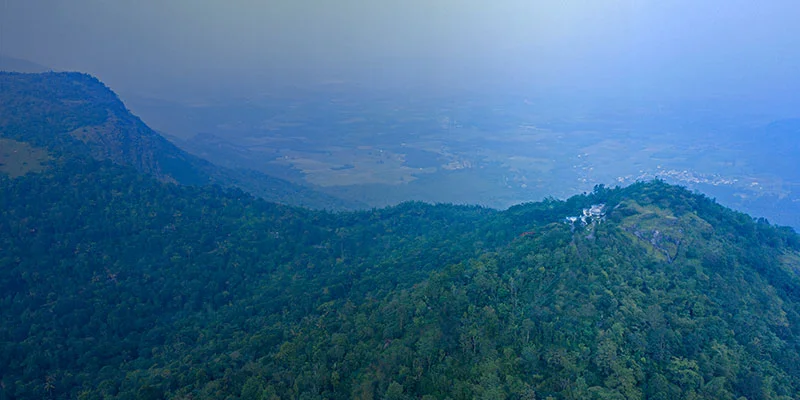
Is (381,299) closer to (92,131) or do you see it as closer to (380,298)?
(380,298)

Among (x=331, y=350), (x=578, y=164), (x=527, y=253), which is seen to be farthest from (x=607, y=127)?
(x=331, y=350)

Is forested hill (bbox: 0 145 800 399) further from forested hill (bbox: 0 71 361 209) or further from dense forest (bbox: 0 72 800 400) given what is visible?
→ forested hill (bbox: 0 71 361 209)

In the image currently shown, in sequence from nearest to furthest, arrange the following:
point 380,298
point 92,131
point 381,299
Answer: point 381,299
point 380,298
point 92,131

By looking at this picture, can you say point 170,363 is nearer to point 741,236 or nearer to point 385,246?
point 385,246

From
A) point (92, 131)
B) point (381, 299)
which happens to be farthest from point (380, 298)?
point (92, 131)

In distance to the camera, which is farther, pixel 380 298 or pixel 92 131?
pixel 92 131

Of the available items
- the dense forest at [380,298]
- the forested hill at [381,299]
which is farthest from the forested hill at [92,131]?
the forested hill at [381,299]
